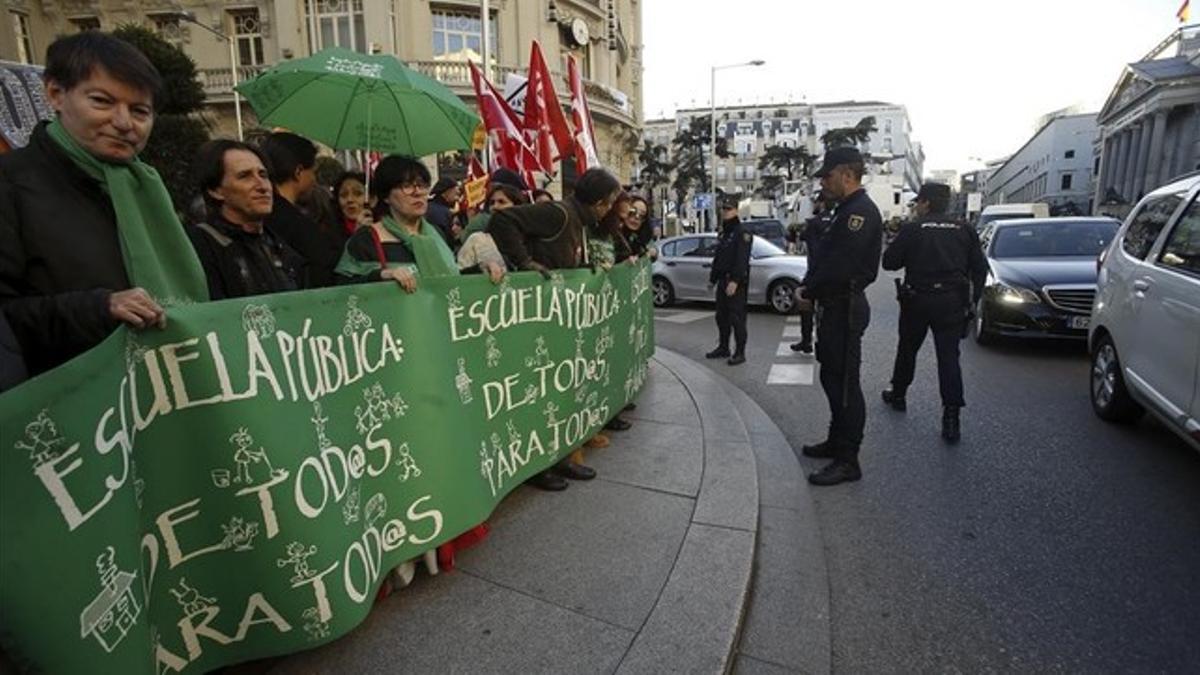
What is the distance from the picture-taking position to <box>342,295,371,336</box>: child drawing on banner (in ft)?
7.52

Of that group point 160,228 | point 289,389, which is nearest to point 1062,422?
point 289,389

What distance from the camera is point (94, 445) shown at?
143 cm

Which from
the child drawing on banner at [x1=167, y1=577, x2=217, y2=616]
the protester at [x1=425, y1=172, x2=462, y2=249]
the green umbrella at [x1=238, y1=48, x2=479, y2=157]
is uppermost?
the green umbrella at [x1=238, y1=48, x2=479, y2=157]

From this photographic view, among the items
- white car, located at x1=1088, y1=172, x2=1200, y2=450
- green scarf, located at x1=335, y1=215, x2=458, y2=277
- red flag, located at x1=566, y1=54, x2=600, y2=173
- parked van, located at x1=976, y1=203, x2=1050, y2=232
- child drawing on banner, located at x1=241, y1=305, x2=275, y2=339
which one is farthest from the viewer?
parked van, located at x1=976, y1=203, x2=1050, y2=232

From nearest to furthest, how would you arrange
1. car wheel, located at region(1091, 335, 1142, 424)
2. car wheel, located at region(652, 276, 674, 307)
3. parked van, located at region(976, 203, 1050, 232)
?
car wheel, located at region(1091, 335, 1142, 424), car wheel, located at region(652, 276, 674, 307), parked van, located at region(976, 203, 1050, 232)

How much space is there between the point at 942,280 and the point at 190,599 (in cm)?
495

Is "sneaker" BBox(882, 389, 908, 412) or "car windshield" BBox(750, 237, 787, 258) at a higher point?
"car windshield" BBox(750, 237, 787, 258)

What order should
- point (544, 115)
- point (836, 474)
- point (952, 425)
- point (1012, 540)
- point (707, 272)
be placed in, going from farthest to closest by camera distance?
1. point (707, 272)
2. point (544, 115)
3. point (952, 425)
4. point (836, 474)
5. point (1012, 540)

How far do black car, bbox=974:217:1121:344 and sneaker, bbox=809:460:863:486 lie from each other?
4.42 metres

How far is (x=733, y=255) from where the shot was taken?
25.3 feet

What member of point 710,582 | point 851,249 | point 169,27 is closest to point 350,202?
point 851,249

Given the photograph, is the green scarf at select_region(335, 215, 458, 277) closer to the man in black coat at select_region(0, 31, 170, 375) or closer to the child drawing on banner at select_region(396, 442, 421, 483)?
the child drawing on banner at select_region(396, 442, 421, 483)

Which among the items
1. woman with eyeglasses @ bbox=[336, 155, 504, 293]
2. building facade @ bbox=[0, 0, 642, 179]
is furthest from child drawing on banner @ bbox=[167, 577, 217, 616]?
building facade @ bbox=[0, 0, 642, 179]

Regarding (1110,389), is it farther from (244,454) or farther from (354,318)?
(244,454)
